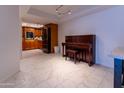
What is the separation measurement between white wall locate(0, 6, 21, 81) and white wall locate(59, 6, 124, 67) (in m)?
3.06

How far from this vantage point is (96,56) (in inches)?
176

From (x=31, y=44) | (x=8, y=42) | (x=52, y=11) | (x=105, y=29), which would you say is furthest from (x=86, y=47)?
(x=31, y=44)

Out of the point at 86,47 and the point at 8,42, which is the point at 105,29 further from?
the point at 8,42

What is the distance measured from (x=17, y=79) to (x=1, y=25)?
144cm

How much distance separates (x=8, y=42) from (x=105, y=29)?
3382 millimetres

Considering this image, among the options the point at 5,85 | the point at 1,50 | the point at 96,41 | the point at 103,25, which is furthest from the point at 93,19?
the point at 5,85

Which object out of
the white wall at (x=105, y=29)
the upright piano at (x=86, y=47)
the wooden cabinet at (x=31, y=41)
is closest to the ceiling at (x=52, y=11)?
the white wall at (x=105, y=29)

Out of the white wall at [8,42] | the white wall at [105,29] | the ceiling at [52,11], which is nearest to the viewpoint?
the white wall at [8,42]

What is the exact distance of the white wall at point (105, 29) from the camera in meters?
3.61

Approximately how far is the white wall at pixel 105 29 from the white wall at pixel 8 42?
10.1 feet

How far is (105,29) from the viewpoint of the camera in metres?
4.05

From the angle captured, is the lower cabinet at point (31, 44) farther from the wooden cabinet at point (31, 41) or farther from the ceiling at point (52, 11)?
the ceiling at point (52, 11)
